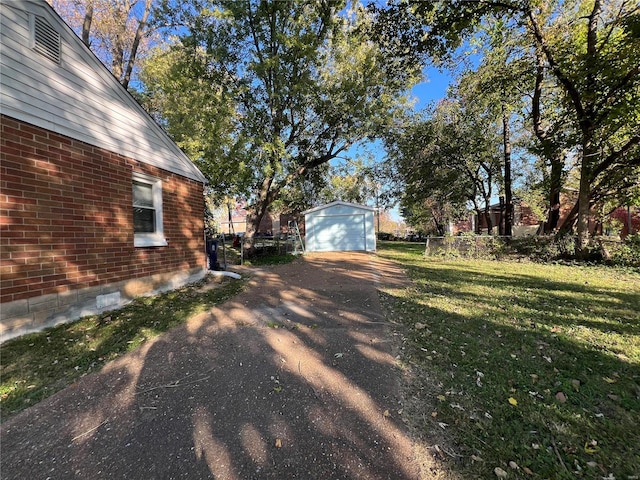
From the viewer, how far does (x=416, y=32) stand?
7.34m

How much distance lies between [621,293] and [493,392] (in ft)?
20.2

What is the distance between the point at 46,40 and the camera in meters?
4.30

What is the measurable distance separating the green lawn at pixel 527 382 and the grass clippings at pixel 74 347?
3394 mm

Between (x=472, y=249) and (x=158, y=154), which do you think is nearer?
(x=158, y=154)

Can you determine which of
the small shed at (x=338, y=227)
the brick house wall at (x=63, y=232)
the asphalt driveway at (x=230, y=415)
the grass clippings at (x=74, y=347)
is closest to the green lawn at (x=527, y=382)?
the asphalt driveway at (x=230, y=415)

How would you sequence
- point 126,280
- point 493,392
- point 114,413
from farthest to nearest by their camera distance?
point 126,280 < point 493,392 < point 114,413

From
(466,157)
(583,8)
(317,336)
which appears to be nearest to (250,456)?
(317,336)

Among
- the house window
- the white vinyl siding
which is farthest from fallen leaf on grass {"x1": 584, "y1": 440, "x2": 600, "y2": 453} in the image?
the white vinyl siding

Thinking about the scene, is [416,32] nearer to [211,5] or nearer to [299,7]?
[299,7]

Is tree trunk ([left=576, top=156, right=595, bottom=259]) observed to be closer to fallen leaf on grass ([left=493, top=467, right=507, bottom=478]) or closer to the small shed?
the small shed

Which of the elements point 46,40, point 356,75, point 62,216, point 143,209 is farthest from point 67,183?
point 356,75

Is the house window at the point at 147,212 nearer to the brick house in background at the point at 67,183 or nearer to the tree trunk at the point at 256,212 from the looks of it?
the brick house in background at the point at 67,183

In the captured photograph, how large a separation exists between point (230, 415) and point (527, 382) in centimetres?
284

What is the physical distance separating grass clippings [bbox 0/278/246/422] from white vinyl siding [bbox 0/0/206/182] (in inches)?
115
